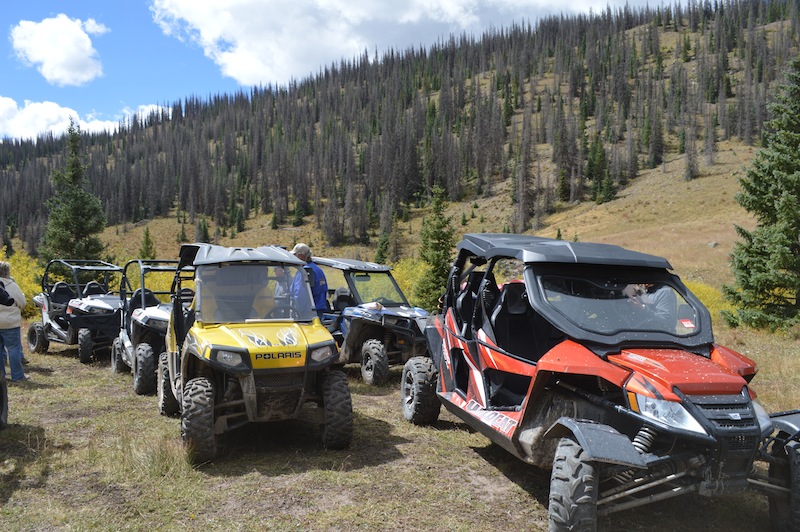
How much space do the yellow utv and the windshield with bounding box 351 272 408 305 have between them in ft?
13.9

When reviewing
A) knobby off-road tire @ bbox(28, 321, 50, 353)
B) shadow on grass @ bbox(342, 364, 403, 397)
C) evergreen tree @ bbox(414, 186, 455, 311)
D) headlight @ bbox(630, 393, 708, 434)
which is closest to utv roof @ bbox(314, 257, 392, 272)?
shadow on grass @ bbox(342, 364, 403, 397)

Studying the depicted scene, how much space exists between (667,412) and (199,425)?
14.7 feet

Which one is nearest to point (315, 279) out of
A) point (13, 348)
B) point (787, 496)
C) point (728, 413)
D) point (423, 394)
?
point (423, 394)

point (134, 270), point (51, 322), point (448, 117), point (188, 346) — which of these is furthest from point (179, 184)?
point (188, 346)

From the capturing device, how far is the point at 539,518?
16.4 ft

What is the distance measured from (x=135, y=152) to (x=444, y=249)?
188 meters

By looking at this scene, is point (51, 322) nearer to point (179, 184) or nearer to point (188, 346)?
point (188, 346)

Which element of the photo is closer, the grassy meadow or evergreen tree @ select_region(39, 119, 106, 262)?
the grassy meadow

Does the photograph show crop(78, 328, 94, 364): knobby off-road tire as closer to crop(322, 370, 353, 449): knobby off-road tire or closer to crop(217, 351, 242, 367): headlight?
crop(217, 351, 242, 367): headlight

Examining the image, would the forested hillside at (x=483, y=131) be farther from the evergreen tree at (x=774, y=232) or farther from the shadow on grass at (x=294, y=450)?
the shadow on grass at (x=294, y=450)

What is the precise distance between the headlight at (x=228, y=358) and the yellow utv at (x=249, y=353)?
0.01 m

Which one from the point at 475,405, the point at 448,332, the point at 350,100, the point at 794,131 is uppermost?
the point at 350,100

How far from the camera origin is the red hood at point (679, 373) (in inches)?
161

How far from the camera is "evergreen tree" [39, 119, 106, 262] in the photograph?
94.0 feet
